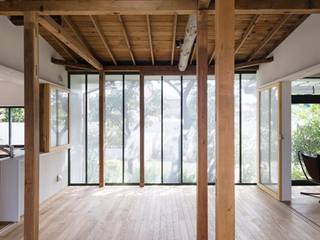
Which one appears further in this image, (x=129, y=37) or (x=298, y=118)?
(x=298, y=118)

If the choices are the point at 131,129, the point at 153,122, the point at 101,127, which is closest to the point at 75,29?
the point at 101,127

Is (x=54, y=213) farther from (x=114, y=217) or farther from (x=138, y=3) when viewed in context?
(x=138, y=3)

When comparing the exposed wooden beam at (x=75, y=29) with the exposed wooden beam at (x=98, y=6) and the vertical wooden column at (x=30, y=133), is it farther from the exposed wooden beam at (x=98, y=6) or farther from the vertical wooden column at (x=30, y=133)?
the vertical wooden column at (x=30, y=133)

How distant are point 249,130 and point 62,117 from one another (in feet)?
15.0

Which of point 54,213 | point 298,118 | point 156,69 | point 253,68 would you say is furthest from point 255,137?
point 54,213

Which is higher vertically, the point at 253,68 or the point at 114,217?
the point at 253,68

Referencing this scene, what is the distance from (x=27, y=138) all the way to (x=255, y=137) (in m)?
5.70

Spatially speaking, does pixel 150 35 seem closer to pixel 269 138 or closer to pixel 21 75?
pixel 21 75

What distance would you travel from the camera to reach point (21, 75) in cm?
491

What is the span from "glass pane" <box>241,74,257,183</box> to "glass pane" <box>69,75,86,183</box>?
13.2 ft

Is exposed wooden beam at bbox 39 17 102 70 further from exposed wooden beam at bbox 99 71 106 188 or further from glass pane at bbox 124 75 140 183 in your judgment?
glass pane at bbox 124 75 140 183

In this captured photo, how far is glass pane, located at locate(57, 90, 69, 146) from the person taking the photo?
21.7 feet

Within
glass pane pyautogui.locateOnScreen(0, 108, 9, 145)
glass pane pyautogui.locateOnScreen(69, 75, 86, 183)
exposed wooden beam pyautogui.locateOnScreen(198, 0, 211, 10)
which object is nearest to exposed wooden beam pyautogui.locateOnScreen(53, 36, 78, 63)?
glass pane pyautogui.locateOnScreen(69, 75, 86, 183)

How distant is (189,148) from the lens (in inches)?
299
